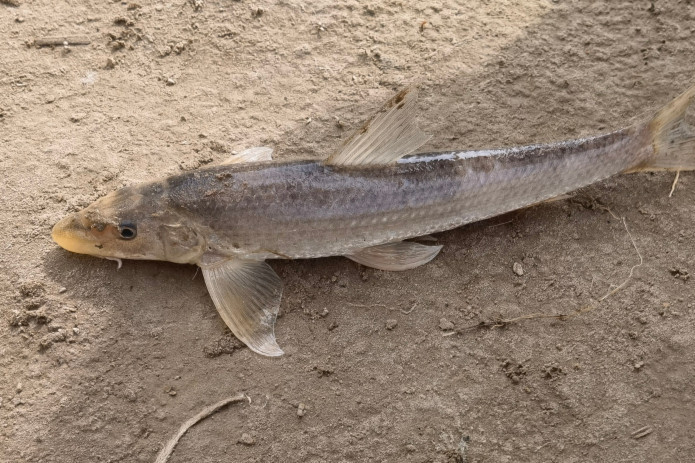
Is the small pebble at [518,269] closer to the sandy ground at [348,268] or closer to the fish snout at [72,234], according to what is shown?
the sandy ground at [348,268]

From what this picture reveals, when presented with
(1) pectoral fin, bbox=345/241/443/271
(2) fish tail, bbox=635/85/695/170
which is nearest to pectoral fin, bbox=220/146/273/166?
(1) pectoral fin, bbox=345/241/443/271

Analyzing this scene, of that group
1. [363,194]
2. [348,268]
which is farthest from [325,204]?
[348,268]

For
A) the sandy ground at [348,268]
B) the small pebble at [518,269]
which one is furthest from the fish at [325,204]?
the small pebble at [518,269]

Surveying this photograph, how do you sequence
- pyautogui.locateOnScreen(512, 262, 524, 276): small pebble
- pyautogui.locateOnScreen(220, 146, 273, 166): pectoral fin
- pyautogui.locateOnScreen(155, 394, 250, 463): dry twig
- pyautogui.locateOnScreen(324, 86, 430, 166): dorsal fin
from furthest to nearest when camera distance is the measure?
pyautogui.locateOnScreen(220, 146, 273, 166): pectoral fin < pyautogui.locateOnScreen(512, 262, 524, 276): small pebble < pyautogui.locateOnScreen(324, 86, 430, 166): dorsal fin < pyautogui.locateOnScreen(155, 394, 250, 463): dry twig

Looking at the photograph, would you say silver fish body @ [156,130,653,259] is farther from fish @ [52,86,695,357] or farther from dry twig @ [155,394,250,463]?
dry twig @ [155,394,250,463]

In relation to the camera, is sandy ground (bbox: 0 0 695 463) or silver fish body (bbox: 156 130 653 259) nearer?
sandy ground (bbox: 0 0 695 463)

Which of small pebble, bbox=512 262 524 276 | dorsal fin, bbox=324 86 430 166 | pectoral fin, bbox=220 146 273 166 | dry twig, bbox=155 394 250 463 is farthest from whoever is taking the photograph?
pectoral fin, bbox=220 146 273 166
